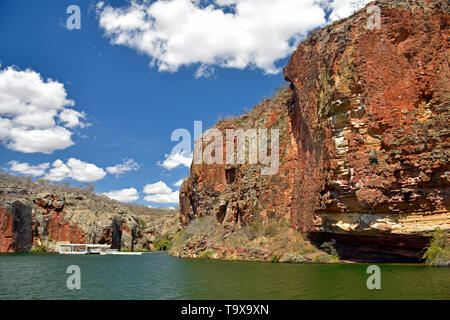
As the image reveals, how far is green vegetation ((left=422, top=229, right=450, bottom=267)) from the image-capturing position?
2481 centimetres

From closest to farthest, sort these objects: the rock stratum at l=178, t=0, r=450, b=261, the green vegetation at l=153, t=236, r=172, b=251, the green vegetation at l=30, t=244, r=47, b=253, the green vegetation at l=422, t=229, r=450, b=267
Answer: the green vegetation at l=422, t=229, r=450, b=267, the rock stratum at l=178, t=0, r=450, b=261, the green vegetation at l=30, t=244, r=47, b=253, the green vegetation at l=153, t=236, r=172, b=251

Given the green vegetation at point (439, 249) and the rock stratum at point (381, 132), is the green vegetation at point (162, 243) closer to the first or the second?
the rock stratum at point (381, 132)

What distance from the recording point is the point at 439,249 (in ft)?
81.8

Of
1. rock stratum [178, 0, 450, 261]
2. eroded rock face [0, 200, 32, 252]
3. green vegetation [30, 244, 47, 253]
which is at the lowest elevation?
green vegetation [30, 244, 47, 253]

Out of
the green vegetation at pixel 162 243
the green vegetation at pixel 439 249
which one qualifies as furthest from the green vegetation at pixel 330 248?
the green vegetation at pixel 162 243

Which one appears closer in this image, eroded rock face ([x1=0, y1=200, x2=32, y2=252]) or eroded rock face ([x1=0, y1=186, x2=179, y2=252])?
eroded rock face ([x1=0, y1=200, x2=32, y2=252])

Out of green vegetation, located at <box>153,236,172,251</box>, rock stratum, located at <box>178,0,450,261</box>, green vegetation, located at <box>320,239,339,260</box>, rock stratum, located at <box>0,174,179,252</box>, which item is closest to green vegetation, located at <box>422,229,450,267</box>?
rock stratum, located at <box>178,0,450,261</box>

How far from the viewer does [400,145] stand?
1072 inches

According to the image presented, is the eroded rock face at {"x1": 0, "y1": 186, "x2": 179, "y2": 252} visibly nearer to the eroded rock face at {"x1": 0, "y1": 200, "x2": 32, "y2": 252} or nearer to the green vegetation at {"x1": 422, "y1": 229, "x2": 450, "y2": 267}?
the eroded rock face at {"x1": 0, "y1": 200, "x2": 32, "y2": 252}

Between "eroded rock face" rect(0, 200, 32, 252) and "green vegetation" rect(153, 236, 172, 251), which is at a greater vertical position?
"eroded rock face" rect(0, 200, 32, 252)

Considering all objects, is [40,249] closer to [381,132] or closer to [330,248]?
[330,248]

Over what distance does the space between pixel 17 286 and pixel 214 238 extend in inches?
1179

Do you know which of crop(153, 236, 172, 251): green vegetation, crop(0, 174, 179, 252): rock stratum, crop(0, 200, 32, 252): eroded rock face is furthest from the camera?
crop(153, 236, 172, 251): green vegetation
